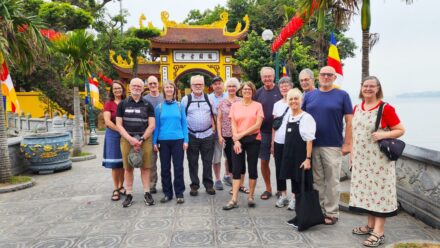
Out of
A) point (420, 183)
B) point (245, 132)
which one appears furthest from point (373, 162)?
point (245, 132)

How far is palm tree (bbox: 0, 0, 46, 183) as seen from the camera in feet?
18.7

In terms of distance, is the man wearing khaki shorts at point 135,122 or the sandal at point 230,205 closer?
the sandal at point 230,205

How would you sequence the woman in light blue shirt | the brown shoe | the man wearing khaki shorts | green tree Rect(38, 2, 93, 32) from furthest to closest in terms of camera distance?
green tree Rect(38, 2, 93, 32) → the brown shoe → the woman in light blue shirt → the man wearing khaki shorts

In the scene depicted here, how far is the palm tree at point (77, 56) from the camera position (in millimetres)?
8719

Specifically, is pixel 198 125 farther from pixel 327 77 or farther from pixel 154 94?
pixel 327 77

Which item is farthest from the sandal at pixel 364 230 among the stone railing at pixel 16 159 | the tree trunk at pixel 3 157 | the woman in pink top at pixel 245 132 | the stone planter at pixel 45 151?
the stone railing at pixel 16 159

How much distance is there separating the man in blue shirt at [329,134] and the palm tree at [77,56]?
713 centimetres

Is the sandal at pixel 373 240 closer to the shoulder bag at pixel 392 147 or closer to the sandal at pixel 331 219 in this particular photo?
the sandal at pixel 331 219

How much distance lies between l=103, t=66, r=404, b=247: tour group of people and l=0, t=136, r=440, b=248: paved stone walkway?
0.20 m

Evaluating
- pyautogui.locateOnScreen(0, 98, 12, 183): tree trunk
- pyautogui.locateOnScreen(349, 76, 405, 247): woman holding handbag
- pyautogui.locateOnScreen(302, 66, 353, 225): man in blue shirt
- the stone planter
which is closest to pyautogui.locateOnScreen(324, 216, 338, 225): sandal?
pyautogui.locateOnScreen(302, 66, 353, 225): man in blue shirt

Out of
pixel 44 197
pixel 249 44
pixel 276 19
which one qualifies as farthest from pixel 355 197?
pixel 276 19

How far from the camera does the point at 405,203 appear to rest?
424cm

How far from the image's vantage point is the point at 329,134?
373 centimetres

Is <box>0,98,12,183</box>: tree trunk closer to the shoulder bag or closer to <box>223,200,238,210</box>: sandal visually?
<box>223,200,238,210</box>: sandal
